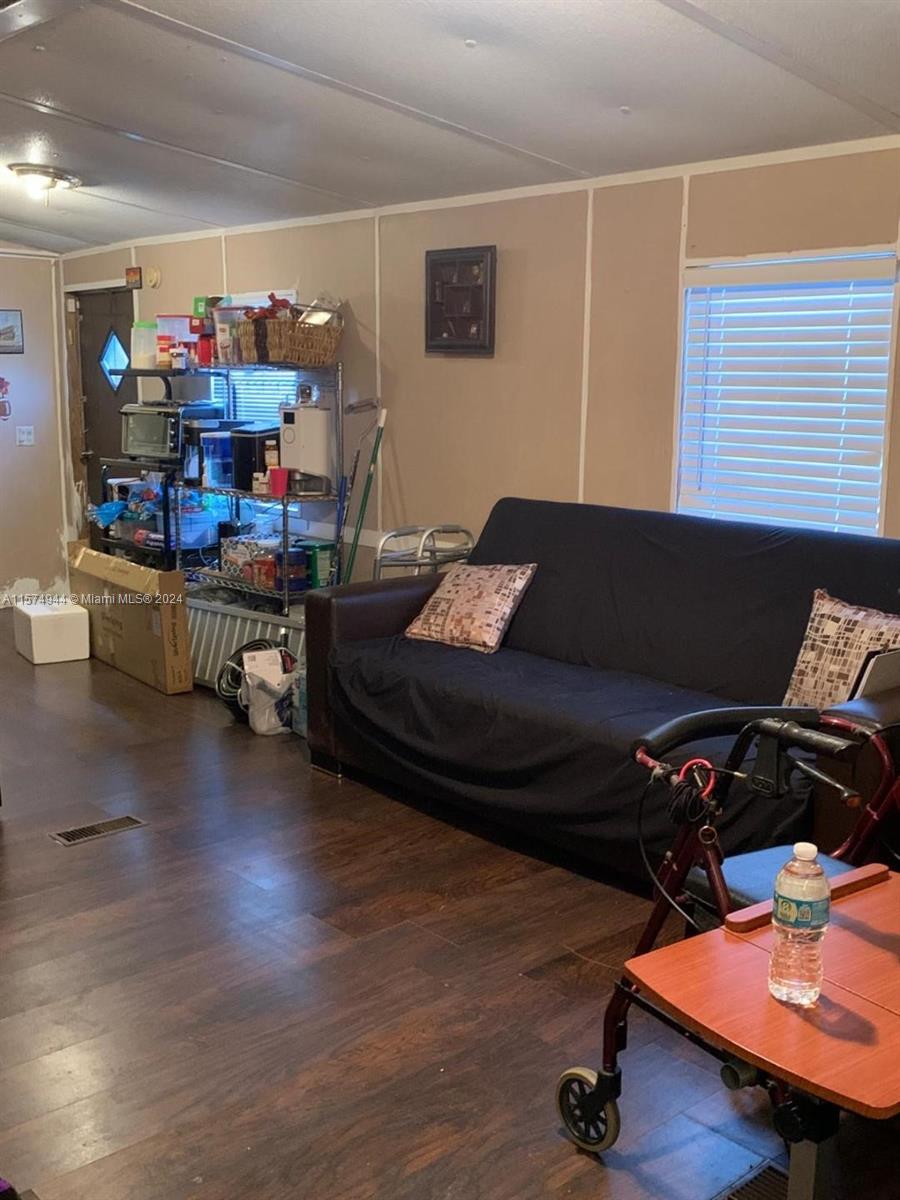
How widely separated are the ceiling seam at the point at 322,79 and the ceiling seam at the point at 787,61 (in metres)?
1.15

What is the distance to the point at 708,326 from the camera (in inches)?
151

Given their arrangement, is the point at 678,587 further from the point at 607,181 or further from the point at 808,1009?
the point at 808,1009

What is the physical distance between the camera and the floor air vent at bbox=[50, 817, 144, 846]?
139 inches

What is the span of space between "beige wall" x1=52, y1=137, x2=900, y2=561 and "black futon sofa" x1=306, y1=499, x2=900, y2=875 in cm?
27

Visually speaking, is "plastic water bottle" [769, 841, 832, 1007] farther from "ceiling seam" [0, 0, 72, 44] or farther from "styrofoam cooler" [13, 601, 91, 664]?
"styrofoam cooler" [13, 601, 91, 664]

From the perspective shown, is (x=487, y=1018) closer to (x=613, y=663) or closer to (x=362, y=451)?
(x=613, y=663)

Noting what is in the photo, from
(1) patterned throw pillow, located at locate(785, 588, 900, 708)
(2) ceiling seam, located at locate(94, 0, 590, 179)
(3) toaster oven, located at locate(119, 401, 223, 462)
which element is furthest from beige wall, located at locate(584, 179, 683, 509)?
(3) toaster oven, located at locate(119, 401, 223, 462)

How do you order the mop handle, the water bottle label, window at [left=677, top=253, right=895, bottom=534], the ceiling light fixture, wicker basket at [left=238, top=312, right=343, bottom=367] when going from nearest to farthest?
the water bottle label
window at [left=677, top=253, right=895, bottom=534]
the ceiling light fixture
wicker basket at [left=238, top=312, right=343, bottom=367]
the mop handle

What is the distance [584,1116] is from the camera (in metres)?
2.06

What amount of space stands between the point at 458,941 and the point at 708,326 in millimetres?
2256

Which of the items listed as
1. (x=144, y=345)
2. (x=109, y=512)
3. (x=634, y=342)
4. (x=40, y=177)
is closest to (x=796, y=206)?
(x=634, y=342)

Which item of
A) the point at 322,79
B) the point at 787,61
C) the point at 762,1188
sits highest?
the point at 322,79

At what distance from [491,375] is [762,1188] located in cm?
328

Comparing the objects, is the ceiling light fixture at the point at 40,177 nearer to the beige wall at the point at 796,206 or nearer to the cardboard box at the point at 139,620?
the cardboard box at the point at 139,620
